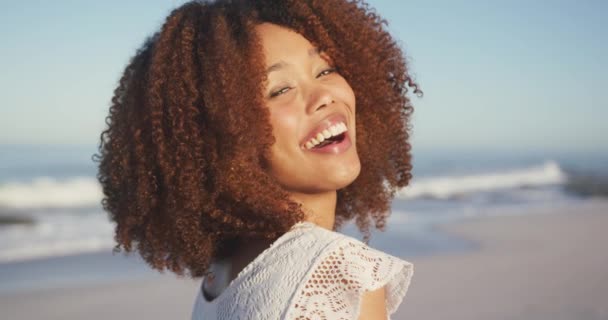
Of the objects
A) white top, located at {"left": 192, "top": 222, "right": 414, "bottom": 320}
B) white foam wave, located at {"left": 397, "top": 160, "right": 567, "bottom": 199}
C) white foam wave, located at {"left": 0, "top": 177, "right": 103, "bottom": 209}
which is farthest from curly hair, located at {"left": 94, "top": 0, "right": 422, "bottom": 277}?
white foam wave, located at {"left": 397, "top": 160, "right": 567, "bottom": 199}

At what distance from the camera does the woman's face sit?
2.39 metres

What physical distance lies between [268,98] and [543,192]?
18600 mm

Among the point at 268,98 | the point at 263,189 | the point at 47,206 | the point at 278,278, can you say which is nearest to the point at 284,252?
the point at 278,278

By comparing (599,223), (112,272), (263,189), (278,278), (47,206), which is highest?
(47,206)

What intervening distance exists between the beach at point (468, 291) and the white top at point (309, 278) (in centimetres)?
518

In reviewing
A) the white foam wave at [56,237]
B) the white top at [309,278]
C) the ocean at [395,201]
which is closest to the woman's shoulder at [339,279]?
the white top at [309,278]

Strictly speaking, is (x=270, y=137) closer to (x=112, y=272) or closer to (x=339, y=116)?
(x=339, y=116)

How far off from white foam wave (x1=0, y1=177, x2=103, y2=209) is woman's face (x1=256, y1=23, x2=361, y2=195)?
55.4ft

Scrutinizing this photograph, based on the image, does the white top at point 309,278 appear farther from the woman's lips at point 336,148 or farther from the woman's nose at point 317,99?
the woman's nose at point 317,99

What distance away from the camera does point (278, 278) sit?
1.89 metres

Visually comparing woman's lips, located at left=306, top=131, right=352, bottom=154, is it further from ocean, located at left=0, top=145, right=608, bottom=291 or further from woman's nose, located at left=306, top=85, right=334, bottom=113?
ocean, located at left=0, top=145, right=608, bottom=291

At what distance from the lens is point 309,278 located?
→ 184 centimetres

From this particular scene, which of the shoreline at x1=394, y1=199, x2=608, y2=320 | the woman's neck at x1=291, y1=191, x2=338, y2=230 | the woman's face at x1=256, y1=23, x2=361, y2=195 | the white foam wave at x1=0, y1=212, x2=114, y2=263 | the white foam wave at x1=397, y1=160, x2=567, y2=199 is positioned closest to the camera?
the woman's face at x1=256, y1=23, x2=361, y2=195

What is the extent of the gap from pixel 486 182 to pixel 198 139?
24.2 metres
